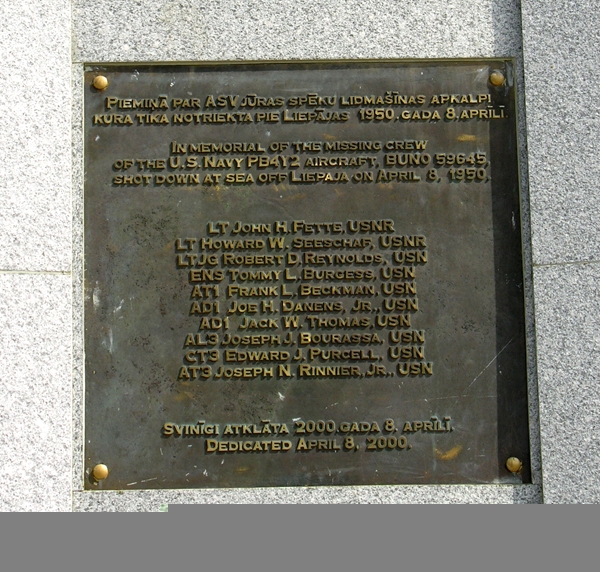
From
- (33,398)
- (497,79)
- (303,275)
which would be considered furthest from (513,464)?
(33,398)

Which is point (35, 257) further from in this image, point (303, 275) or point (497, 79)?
point (497, 79)

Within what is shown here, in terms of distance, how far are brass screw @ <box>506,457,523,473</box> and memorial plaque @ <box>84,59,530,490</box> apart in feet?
0.12

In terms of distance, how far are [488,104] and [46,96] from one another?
8.72 ft

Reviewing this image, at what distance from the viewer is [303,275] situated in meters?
4.52

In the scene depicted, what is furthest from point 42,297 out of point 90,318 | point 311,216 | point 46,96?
point 311,216

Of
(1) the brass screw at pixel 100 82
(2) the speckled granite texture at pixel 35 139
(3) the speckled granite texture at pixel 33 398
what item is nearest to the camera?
(3) the speckled granite texture at pixel 33 398

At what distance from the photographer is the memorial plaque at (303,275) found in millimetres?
4469

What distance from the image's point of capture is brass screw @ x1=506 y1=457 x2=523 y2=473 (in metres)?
4.44

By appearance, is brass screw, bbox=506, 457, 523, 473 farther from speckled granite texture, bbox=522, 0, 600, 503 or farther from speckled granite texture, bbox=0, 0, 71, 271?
speckled granite texture, bbox=0, 0, 71, 271

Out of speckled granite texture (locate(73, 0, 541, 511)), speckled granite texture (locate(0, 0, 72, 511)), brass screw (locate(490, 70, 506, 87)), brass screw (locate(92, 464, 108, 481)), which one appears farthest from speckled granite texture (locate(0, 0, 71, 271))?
brass screw (locate(490, 70, 506, 87))

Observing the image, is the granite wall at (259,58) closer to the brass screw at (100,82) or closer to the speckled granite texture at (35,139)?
the speckled granite texture at (35,139)

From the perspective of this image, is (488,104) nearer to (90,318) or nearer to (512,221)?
(512,221)

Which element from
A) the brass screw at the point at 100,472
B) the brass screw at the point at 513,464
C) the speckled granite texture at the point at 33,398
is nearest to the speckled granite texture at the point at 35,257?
the speckled granite texture at the point at 33,398

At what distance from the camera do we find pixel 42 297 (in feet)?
14.6
